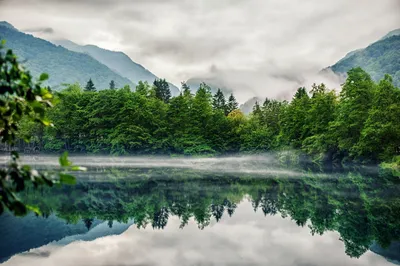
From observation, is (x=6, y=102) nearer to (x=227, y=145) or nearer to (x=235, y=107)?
(x=227, y=145)

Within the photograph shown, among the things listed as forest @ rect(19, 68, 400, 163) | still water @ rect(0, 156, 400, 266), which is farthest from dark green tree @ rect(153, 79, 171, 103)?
still water @ rect(0, 156, 400, 266)

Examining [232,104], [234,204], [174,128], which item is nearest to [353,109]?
[174,128]

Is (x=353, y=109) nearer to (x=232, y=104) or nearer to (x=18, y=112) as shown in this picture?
(x=18, y=112)

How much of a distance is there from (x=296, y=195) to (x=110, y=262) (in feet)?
36.2

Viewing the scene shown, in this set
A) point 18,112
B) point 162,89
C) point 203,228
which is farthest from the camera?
point 162,89

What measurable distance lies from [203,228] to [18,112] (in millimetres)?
8295

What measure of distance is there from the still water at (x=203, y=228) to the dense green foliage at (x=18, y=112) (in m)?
4.97

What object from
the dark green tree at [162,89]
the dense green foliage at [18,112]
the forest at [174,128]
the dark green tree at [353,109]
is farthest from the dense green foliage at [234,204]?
the dark green tree at [162,89]

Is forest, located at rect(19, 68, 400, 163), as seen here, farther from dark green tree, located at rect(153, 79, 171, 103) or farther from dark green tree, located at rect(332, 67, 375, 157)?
dark green tree, located at rect(153, 79, 171, 103)

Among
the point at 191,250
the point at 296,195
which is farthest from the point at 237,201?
the point at 191,250

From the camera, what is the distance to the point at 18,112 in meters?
3.20

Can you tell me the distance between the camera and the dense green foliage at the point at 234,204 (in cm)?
1099

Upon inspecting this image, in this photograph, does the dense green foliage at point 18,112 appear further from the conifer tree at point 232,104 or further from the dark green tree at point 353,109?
the conifer tree at point 232,104

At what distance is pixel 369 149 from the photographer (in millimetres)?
39250
